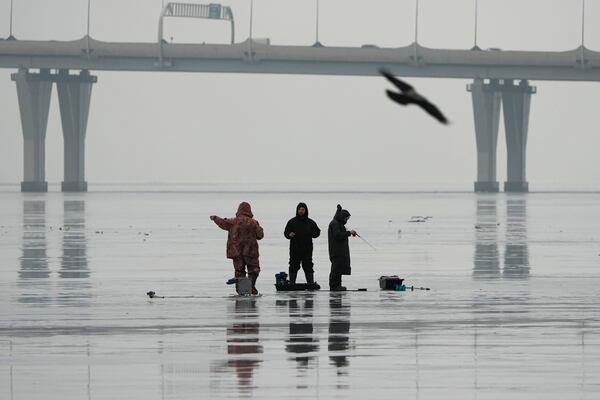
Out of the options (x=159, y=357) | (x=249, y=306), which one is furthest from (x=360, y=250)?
(x=159, y=357)

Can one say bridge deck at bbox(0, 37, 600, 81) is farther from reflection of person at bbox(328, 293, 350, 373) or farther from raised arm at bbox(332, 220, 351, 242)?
reflection of person at bbox(328, 293, 350, 373)

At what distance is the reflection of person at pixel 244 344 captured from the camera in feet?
56.1

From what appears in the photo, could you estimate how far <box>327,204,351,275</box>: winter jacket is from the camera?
2939cm

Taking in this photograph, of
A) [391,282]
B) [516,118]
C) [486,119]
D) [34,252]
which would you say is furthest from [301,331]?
[516,118]

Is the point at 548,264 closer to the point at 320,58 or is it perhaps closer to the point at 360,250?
the point at 360,250

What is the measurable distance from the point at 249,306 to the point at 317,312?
158 centimetres

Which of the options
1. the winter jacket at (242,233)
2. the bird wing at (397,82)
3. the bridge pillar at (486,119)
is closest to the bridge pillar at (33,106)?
the bridge pillar at (486,119)

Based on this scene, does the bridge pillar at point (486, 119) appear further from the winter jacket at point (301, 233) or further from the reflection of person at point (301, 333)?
the reflection of person at point (301, 333)

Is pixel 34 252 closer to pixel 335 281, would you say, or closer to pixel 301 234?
pixel 335 281

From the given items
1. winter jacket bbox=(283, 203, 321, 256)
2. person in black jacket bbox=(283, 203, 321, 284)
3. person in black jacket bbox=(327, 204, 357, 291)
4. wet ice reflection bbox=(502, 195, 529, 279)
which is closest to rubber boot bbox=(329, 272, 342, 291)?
person in black jacket bbox=(327, 204, 357, 291)

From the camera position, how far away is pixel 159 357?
18.5 meters

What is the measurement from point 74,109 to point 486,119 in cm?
4108

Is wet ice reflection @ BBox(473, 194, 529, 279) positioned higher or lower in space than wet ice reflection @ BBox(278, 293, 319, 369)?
higher

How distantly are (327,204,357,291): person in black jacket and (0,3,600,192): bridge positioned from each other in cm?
13854
